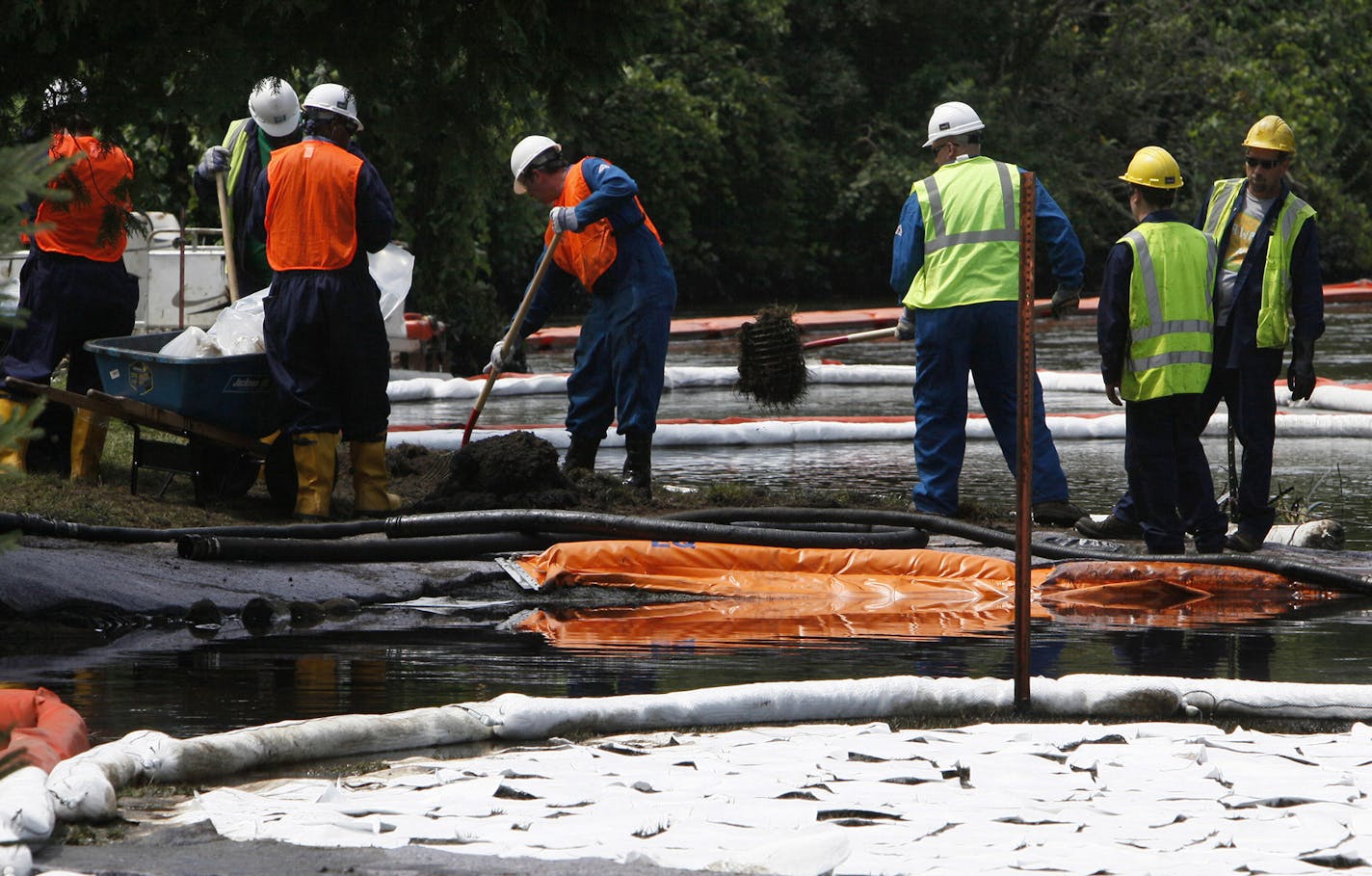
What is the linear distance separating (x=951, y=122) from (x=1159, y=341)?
176 cm

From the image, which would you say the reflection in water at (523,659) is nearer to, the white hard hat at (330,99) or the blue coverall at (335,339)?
the blue coverall at (335,339)

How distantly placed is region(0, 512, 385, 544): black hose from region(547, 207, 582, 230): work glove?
7.44 feet

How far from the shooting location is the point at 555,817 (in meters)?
4.09

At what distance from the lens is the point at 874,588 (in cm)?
731

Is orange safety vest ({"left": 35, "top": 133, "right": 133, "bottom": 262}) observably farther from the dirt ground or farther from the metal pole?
the metal pole

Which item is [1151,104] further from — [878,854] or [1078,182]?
[878,854]

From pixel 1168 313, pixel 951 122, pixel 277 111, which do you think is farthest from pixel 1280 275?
pixel 277 111

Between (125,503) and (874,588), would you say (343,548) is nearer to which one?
(125,503)

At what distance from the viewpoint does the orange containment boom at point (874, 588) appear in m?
6.96

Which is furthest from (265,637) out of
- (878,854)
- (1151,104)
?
(1151,104)

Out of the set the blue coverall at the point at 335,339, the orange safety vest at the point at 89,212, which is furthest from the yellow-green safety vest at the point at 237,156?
the blue coverall at the point at 335,339

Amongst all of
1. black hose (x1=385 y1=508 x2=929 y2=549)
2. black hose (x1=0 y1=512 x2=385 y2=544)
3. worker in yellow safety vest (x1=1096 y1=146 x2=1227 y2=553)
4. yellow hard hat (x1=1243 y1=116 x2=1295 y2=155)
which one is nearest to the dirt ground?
black hose (x1=0 y1=512 x2=385 y2=544)

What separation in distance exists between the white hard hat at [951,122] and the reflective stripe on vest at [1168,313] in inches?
55.9

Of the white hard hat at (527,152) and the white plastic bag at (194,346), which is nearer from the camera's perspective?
the white plastic bag at (194,346)
